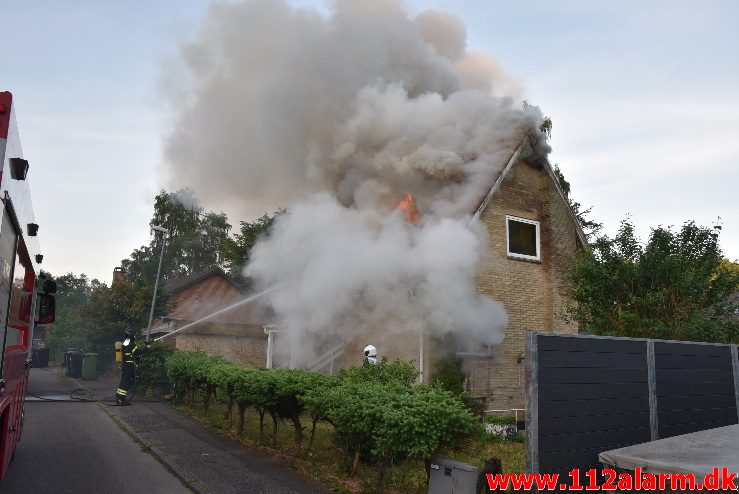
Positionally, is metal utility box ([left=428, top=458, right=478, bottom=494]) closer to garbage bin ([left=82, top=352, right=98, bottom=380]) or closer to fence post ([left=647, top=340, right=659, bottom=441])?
fence post ([left=647, top=340, right=659, bottom=441])

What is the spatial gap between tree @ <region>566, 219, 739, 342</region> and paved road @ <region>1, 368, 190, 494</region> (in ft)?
24.0

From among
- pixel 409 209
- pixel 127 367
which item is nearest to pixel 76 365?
pixel 127 367

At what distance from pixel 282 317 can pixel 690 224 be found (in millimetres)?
9439

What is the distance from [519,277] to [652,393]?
294 inches

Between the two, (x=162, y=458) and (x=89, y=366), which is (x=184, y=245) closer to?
(x=89, y=366)

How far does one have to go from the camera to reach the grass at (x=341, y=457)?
5.74 m

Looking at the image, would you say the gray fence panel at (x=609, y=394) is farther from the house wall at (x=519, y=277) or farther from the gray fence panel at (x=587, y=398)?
the house wall at (x=519, y=277)

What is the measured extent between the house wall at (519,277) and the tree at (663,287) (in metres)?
2.62

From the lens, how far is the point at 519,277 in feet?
41.9

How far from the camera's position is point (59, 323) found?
38531mm

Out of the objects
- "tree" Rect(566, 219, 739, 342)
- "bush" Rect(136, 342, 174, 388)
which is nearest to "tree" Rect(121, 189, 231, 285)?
"bush" Rect(136, 342, 174, 388)

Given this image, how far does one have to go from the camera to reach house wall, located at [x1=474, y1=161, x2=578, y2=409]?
11875 millimetres

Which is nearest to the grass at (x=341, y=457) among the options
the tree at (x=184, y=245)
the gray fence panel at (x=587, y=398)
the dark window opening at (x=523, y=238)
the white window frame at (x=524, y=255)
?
the gray fence panel at (x=587, y=398)

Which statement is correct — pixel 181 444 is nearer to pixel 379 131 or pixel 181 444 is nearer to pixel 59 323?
pixel 379 131
